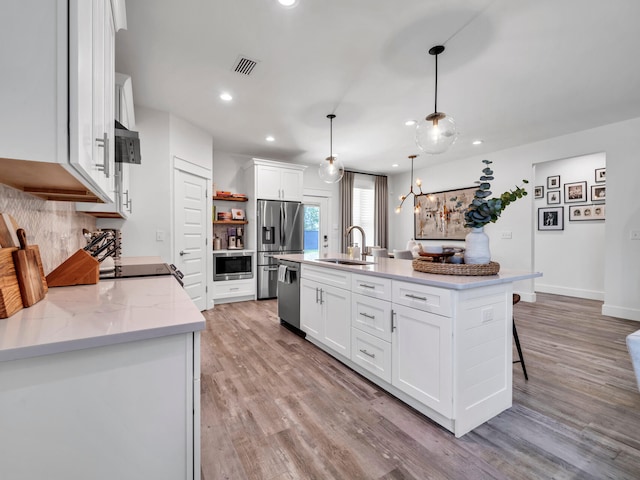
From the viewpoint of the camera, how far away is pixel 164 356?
0.87m

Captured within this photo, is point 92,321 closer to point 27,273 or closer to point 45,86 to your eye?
point 27,273

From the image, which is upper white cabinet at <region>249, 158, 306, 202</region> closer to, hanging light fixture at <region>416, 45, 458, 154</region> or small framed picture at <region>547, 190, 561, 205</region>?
hanging light fixture at <region>416, 45, 458, 154</region>

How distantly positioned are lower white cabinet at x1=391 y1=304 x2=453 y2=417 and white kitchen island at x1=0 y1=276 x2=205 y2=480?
133 cm

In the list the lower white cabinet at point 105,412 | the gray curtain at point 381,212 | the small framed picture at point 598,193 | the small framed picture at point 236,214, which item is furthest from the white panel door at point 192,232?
the small framed picture at point 598,193

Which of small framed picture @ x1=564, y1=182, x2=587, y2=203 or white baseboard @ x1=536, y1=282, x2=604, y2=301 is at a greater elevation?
small framed picture @ x1=564, y1=182, x2=587, y2=203

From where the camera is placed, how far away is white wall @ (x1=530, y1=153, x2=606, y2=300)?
5.17m

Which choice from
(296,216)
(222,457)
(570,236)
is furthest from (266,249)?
(570,236)

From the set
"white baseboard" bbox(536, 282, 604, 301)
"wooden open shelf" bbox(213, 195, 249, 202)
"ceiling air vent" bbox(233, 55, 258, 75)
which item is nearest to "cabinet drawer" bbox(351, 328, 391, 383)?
"ceiling air vent" bbox(233, 55, 258, 75)

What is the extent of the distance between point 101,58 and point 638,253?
5851mm

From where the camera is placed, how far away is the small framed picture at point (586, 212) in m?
5.18

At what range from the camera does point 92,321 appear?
89cm

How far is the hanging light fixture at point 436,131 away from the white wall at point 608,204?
11.4 feet

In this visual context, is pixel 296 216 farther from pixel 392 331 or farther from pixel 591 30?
pixel 591 30

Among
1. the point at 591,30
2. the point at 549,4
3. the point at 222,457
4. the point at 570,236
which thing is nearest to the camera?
the point at 222,457
